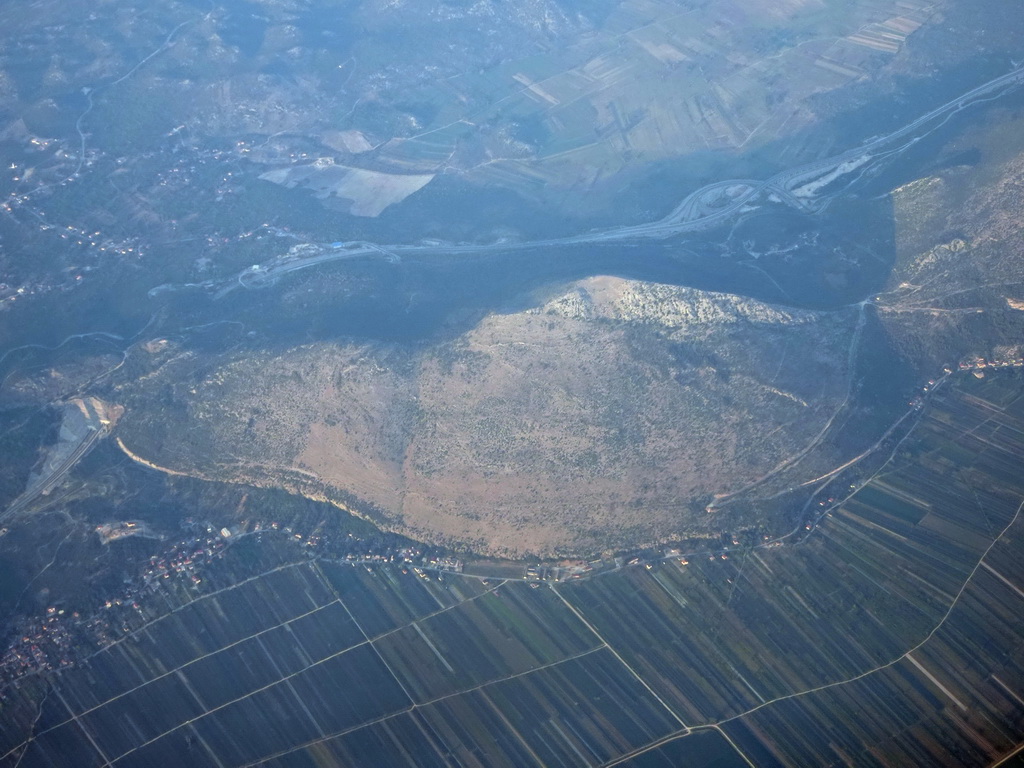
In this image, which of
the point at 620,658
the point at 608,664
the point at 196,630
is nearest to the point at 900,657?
the point at 620,658

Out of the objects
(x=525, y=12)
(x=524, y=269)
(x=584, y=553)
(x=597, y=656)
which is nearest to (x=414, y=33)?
(x=525, y=12)

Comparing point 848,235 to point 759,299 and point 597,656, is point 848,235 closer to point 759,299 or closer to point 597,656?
point 759,299

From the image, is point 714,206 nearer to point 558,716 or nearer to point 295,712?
point 558,716

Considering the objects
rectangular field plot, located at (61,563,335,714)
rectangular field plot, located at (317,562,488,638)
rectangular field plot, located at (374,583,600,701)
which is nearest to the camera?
rectangular field plot, located at (374,583,600,701)

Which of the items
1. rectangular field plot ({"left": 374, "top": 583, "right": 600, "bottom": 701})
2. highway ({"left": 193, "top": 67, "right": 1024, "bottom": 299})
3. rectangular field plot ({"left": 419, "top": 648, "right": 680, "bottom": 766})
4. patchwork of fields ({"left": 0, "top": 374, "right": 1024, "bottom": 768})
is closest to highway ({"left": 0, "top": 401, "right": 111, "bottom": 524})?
patchwork of fields ({"left": 0, "top": 374, "right": 1024, "bottom": 768})

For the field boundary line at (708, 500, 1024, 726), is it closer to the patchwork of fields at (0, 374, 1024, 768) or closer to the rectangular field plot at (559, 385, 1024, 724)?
the patchwork of fields at (0, 374, 1024, 768)

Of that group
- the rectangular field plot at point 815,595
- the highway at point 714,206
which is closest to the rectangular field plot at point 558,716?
the rectangular field plot at point 815,595

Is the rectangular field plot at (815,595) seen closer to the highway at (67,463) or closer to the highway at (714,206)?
the highway at (714,206)
